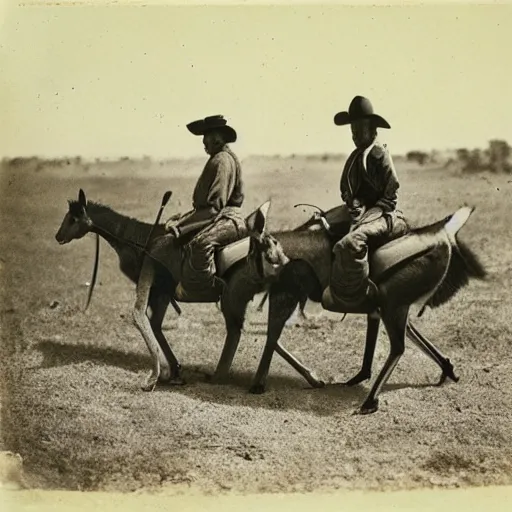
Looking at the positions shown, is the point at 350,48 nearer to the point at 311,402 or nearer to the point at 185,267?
the point at 185,267

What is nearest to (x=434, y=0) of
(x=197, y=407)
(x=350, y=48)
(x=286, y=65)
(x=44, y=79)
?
(x=350, y=48)

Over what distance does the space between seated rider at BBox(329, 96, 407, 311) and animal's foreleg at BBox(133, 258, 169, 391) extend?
2.76 feet

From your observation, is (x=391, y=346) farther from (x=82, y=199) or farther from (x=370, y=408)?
(x=82, y=199)

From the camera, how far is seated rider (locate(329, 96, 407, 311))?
3.84 metres

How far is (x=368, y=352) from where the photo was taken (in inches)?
155

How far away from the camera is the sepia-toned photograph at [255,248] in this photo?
152 inches

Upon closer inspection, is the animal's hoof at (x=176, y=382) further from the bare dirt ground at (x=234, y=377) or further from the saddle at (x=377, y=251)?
the saddle at (x=377, y=251)

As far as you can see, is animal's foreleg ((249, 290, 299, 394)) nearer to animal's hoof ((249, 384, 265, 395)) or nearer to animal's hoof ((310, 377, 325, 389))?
animal's hoof ((249, 384, 265, 395))

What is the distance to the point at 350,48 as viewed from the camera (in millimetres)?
4105

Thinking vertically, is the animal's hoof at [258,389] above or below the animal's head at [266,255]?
below

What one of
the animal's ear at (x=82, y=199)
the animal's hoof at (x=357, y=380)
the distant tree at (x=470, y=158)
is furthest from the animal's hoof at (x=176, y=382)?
the distant tree at (x=470, y=158)

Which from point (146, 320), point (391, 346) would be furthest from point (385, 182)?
point (146, 320)

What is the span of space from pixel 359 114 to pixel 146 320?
136cm

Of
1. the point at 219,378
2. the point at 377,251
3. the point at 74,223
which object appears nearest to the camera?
the point at 377,251
